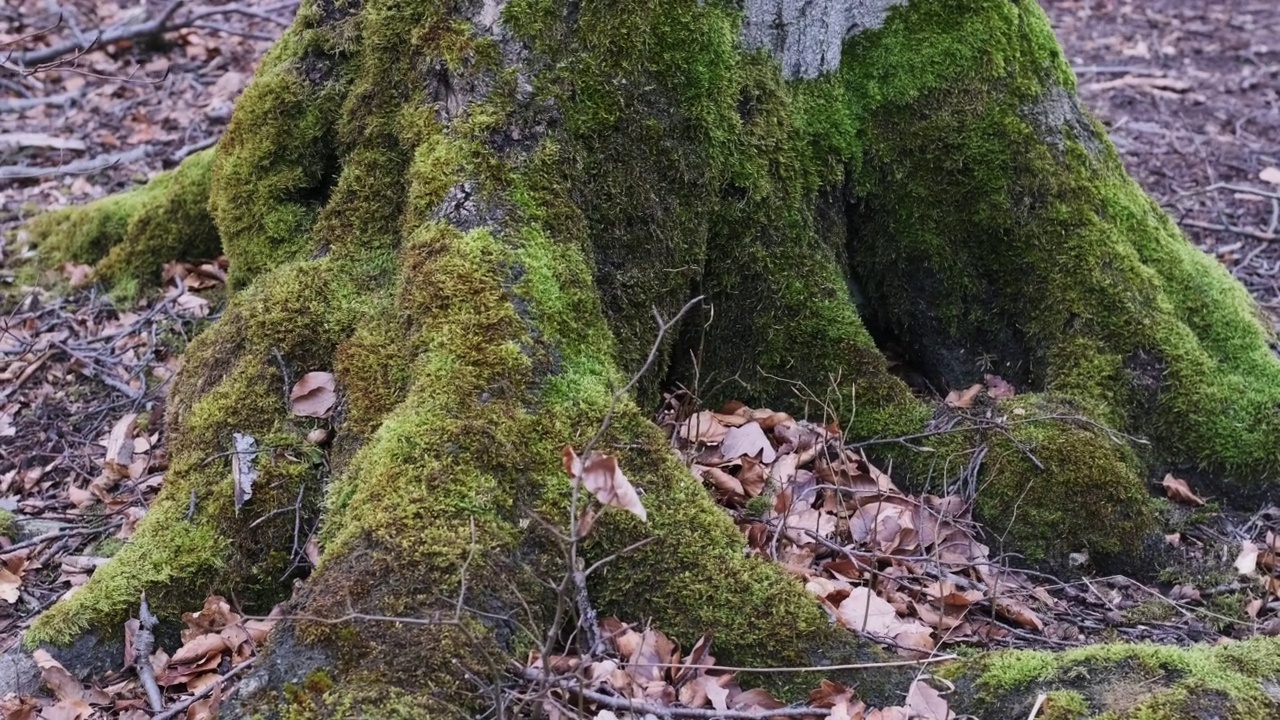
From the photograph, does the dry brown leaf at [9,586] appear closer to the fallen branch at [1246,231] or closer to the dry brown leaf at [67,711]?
the dry brown leaf at [67,711]

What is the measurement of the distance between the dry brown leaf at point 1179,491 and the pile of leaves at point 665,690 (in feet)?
6.94

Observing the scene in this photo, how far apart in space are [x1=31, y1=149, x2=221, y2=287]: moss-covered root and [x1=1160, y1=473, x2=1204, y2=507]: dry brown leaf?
4.82 m

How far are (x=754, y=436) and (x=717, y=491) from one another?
0.30 metres

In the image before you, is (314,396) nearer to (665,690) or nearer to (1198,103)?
(665,690)

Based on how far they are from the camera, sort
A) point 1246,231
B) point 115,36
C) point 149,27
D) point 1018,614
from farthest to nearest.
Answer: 1. point 149,27
2. point 115,36
3. point 1246,231
4. point 1018,614

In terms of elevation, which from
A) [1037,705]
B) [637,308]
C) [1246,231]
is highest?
[637,308]

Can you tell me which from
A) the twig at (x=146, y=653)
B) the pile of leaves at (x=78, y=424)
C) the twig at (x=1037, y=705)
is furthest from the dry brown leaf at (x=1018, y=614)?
the pile of leaves at (x=78, y=424)

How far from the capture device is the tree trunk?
2996mm

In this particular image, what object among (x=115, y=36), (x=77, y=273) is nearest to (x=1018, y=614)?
(x=77, y=273)

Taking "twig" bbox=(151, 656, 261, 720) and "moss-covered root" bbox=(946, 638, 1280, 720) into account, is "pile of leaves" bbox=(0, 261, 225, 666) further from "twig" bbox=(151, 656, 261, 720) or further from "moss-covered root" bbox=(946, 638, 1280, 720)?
"moss-covered root" bbox=(946, 638, 1280, 720)

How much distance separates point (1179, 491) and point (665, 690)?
2.70m

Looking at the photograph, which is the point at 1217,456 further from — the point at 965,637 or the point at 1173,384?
the point at 965,637

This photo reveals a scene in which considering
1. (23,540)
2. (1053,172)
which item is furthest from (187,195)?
(1053,172)

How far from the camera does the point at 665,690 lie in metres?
2.86
